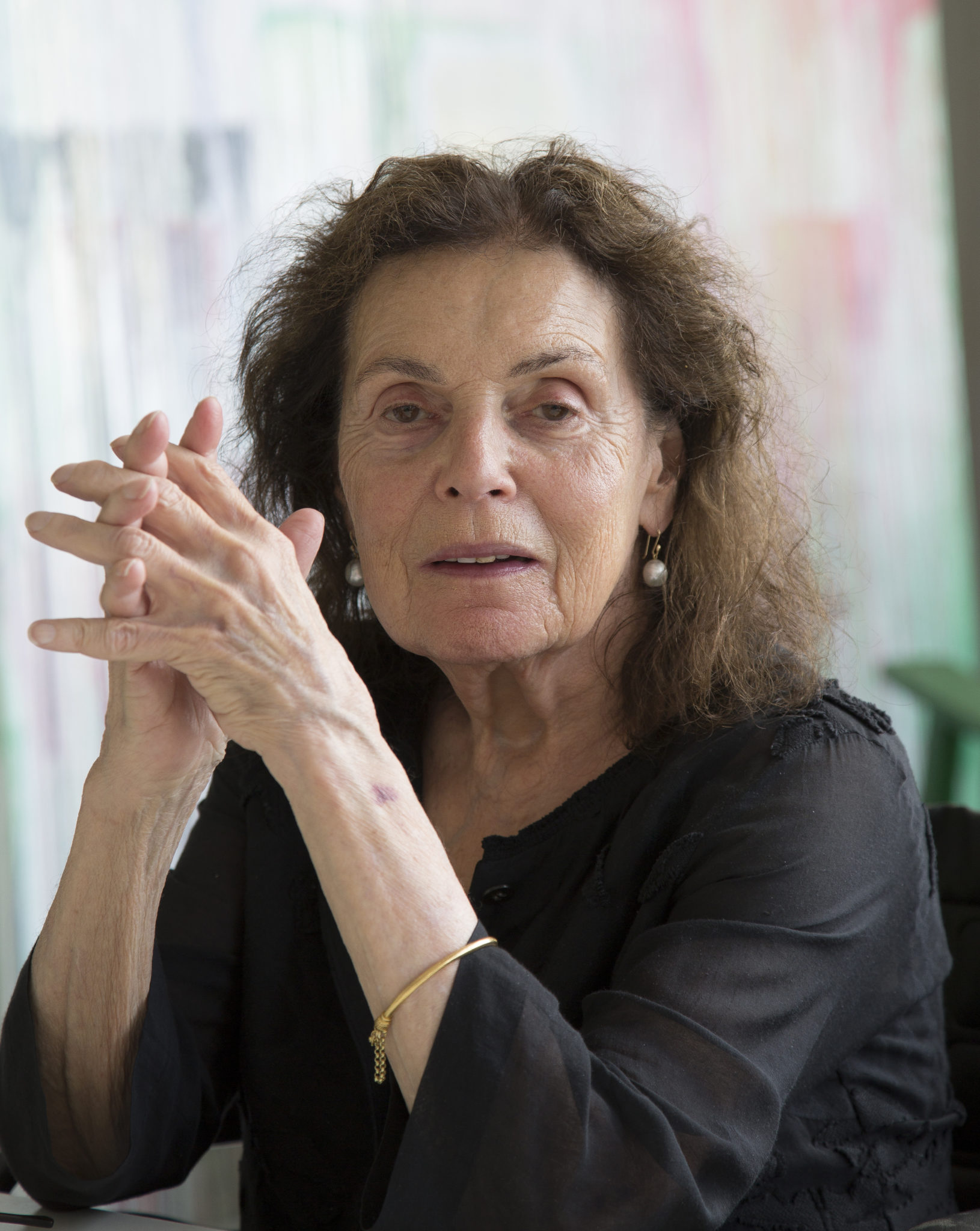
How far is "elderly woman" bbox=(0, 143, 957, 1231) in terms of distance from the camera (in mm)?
917

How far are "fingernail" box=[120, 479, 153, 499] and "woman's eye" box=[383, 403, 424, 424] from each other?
1.42ft

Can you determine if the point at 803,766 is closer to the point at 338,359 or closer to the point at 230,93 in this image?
the point at 338,359

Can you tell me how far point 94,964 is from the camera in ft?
3.90

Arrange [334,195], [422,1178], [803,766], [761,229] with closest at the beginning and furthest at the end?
[422,1178]
[803,766]
[334,195]
[761,229]

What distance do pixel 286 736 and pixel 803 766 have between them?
499 millimetres

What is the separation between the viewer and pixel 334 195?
1607 millimetres

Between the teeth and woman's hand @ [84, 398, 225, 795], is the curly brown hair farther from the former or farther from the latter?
woman's hand @ [84, 398, 225, 795]

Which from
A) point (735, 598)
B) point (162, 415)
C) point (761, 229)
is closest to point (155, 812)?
point (162, 415)

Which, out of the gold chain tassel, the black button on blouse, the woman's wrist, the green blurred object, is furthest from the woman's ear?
the green blurred object

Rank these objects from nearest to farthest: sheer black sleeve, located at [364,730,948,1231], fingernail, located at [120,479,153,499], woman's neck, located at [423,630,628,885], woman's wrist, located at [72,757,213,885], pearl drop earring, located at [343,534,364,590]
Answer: sheer black sleeve, located at [364,730,948,1231] < fingernail, located at [120,479,153,499] < woman's wrist, located at [72,757,213,885] < woman's neck, located at [423,630,628,885] < pearl drop earring, located at [343,534,364,590]

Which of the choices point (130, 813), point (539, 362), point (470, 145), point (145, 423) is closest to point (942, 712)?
point (539, 362)

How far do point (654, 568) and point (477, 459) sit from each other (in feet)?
0.94

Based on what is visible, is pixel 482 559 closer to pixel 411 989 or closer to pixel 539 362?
pixel 539 362

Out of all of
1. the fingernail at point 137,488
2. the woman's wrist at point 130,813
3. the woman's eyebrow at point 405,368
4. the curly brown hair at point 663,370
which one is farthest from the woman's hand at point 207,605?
the curly brown hair at point 663,370
